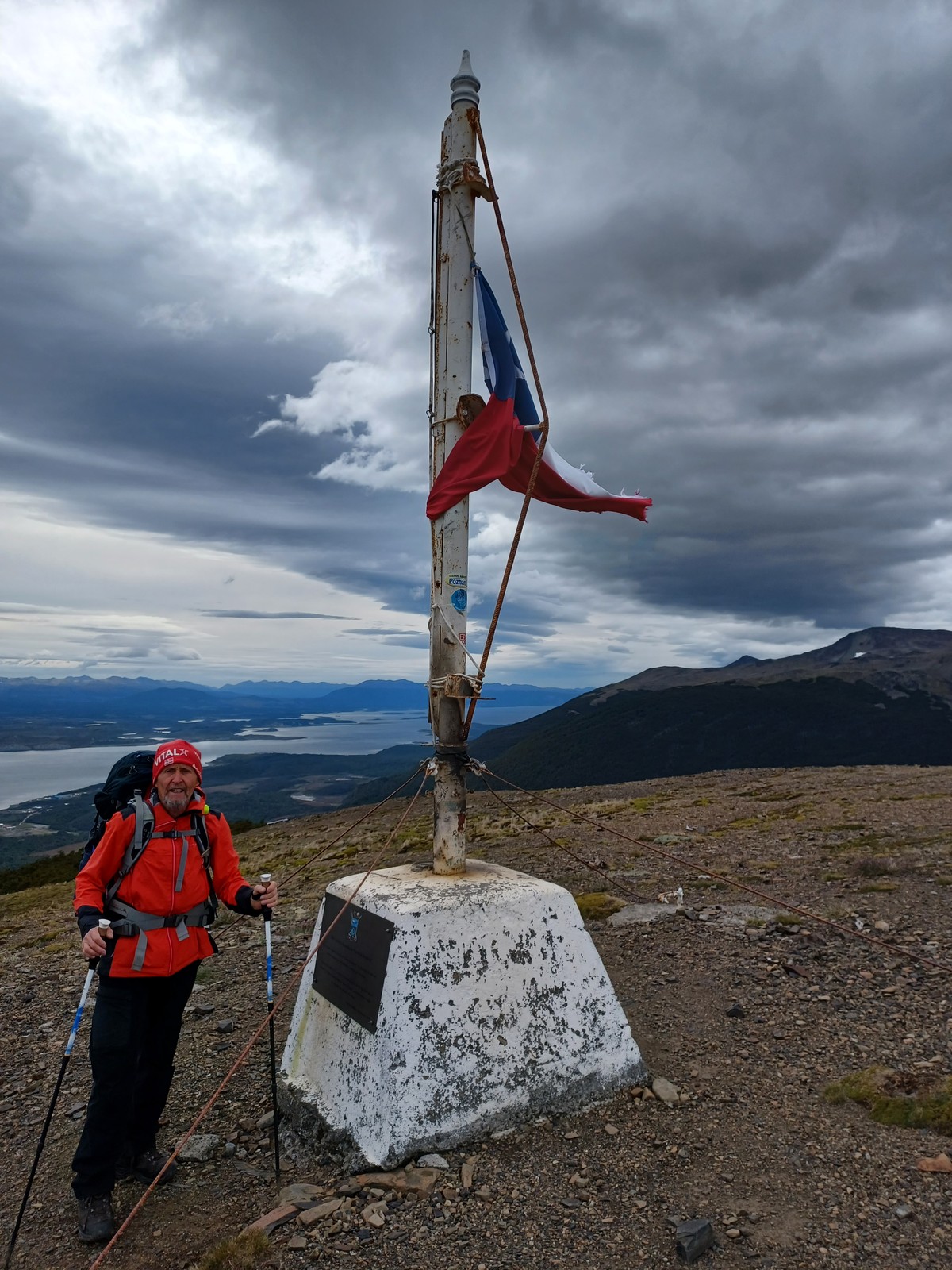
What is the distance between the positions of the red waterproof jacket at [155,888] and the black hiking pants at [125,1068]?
19 centimetres

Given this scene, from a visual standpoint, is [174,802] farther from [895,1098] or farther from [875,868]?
[875,868]

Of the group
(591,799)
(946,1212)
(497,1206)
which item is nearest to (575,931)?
(497,1206)

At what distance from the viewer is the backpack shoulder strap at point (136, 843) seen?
4.86m

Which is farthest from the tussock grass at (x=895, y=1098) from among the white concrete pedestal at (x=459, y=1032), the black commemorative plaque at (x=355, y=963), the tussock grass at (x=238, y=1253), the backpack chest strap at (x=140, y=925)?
the backpack chest strap at (x=140, y=925)

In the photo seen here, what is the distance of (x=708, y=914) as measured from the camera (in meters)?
9.88

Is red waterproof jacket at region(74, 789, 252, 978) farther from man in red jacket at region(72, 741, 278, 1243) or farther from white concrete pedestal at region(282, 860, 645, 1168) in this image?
white concrete pedestal at region(282, 860, 645, 1168)

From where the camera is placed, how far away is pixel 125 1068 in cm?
Result: 477

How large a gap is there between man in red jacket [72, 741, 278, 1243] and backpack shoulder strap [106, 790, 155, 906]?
13 millimetres

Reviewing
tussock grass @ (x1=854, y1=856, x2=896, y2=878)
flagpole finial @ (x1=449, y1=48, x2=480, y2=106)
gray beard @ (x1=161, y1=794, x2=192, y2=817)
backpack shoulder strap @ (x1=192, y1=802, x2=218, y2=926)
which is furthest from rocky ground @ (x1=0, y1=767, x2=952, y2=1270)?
flagpole finial @ (x1=449, y1=48, x2=480, y2=106)

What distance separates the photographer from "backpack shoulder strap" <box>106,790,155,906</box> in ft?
15.9

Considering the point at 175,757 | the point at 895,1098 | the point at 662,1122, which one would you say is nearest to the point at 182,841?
the point at 175,757

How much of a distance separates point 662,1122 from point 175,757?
438 centimetres

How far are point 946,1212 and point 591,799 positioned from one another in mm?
20445

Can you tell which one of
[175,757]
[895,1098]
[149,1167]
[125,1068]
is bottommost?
[149,1167]
